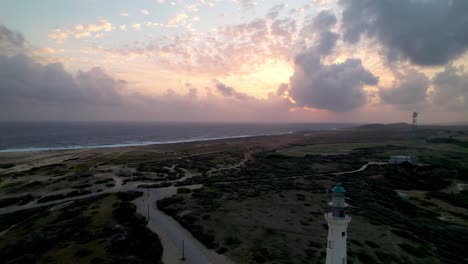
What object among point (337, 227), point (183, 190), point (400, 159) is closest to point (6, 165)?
point (183, 190)

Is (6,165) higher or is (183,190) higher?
(6,165)

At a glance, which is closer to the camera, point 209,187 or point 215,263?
point 215,263

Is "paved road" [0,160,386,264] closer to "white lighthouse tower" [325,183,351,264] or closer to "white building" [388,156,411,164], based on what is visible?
"white lighthouse tower" [325,183,351,264]

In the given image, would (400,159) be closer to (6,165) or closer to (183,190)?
(183,190)

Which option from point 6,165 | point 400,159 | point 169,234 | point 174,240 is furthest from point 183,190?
point 6,165

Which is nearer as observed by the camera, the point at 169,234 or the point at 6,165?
the point at 169,234

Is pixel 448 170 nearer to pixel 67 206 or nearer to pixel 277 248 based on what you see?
pixel 277 248

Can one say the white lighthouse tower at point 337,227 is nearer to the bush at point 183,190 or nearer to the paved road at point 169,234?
the paved road at point 169,234

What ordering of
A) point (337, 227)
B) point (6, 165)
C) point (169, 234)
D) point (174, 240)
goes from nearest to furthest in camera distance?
point (337, 227)
point (174, 240)
point (169, 234)
point (6, 165)

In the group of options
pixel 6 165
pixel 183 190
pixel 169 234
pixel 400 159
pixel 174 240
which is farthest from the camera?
pixel 6 165

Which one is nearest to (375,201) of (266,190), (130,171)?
(266,190)

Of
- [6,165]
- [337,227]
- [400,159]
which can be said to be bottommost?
[6,165]
